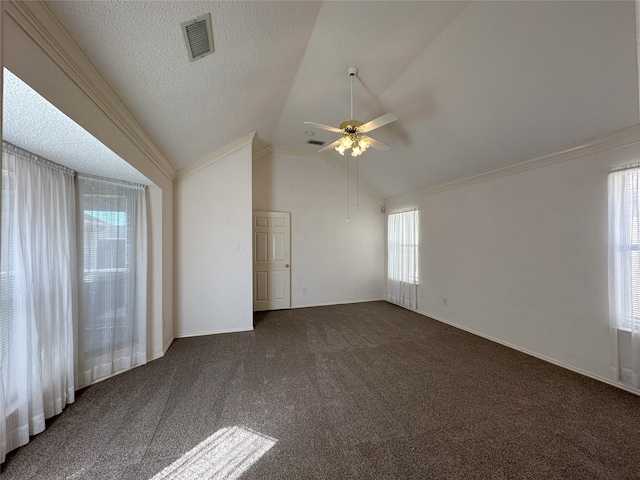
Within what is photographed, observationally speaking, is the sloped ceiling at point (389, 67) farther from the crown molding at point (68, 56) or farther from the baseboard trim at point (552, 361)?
the baseboard trim at point (552, 361)

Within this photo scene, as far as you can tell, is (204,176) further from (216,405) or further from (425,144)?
(425,144)

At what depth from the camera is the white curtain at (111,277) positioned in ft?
8.05

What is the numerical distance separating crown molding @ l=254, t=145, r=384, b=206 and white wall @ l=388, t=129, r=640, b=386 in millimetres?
1765

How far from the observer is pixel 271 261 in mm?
5129

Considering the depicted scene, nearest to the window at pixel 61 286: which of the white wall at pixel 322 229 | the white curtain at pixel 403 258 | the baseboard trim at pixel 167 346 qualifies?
the baseboard trim at pixel 167 346

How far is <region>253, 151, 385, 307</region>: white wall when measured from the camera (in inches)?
204

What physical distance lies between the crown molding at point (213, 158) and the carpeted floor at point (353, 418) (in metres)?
2.49

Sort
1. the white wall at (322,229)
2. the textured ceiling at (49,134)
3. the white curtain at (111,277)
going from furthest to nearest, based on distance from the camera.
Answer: the white wall at (322,229) < the white curtain at (111,277) < the textured ceiling at (49,134)

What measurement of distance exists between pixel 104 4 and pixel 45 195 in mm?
1574

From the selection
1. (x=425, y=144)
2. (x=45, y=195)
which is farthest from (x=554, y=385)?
(x=45, y=195)

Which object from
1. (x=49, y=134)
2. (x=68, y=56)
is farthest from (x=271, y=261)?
(x=68, y=56)

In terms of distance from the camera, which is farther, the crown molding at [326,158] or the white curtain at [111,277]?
the crown molding at [326,158]

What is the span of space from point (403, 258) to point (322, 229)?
1.87 m

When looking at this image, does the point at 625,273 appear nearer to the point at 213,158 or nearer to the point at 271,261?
the point at 271,261
